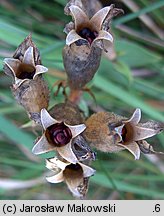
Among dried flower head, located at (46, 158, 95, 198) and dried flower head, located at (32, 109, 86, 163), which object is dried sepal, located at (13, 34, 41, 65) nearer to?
dried flower head, located at (32, 109, 86, 163)

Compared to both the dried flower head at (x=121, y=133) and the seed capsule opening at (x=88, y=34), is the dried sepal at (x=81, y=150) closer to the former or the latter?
the dried flower head at (x=121, y=133)

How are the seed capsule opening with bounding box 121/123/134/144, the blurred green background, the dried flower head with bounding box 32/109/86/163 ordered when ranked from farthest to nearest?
the blurred green background < the seed capsule opening with bounding box 121/123/134/144 < the dried flower head with bounding box 32/109/86/163

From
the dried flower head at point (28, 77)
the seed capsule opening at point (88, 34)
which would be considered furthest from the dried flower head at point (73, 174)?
the seed capsule opening at point (88, 34)

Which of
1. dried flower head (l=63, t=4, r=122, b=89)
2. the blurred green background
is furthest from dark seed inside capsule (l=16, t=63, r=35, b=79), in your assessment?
the blurred green background

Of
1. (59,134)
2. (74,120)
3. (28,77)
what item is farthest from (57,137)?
(28,77)

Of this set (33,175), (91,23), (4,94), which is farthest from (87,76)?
(33,175)
